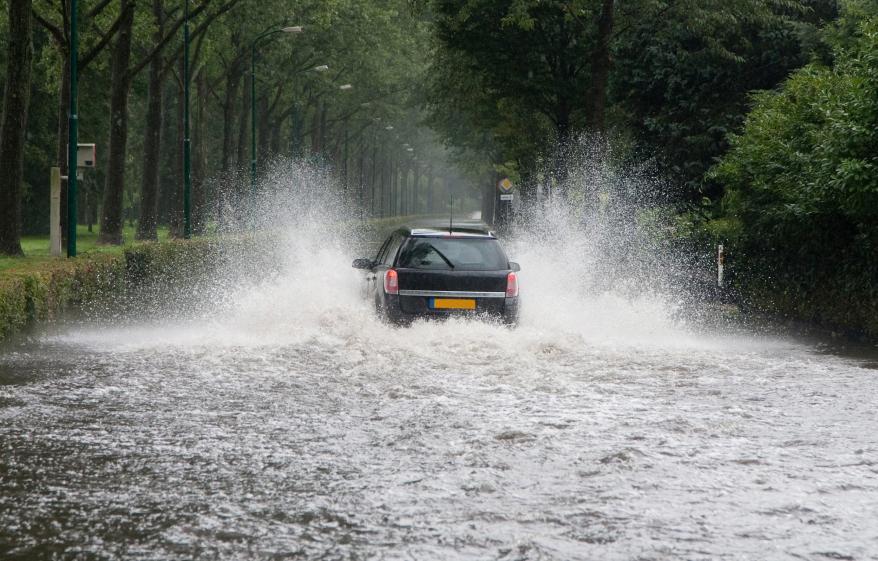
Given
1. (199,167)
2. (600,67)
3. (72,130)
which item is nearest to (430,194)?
(199,167)

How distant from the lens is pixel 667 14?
34156mm

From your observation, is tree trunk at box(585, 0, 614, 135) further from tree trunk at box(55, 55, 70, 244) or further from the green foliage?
tree trunk at box(55, 55, 70, 244)

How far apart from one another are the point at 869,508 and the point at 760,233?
13.5 m

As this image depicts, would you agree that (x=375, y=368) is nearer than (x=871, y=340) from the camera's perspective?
Yes

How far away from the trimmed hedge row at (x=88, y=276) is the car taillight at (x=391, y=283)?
4646mm

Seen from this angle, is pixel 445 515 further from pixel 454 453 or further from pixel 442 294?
pixel 442 294

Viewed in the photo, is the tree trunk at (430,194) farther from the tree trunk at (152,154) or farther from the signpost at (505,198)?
the tree trunk at (152,154)

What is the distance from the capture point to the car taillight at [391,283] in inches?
559

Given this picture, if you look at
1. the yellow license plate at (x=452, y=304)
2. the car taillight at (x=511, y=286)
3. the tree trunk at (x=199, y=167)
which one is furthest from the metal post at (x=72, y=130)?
the tree trunk at (x=199, y=167)

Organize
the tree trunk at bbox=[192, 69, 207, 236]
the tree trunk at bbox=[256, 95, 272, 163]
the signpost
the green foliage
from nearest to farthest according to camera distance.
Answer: the green foliage, the tree trunk at bbox=[192, 69, 207, 236], the tree trunk at bbox=[256, 95, 272, 163], the signpost

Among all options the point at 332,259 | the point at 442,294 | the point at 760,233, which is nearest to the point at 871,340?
the point at 760,233

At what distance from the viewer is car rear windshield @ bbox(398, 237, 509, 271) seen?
1438 cm

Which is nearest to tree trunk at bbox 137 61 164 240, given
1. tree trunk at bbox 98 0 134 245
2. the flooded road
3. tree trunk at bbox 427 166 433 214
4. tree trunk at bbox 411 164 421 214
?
tree trunk at bbox 98 0 134 245

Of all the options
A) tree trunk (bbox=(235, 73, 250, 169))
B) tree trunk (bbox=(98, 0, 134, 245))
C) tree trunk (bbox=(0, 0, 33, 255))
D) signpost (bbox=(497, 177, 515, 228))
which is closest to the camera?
tree trunk (bbox=(0, 0, 33, 255))
